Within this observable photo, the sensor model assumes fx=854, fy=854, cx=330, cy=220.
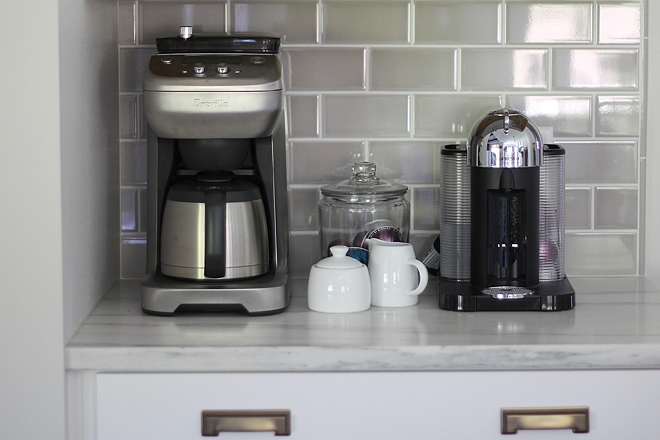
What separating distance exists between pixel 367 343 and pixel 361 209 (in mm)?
379

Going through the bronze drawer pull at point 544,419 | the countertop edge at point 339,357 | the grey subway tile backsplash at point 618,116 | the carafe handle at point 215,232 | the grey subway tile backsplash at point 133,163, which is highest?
the grey subway tile backsplash at point 618,116

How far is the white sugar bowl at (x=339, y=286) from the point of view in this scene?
1316mm

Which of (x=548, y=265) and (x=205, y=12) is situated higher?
(x=205, y=12)

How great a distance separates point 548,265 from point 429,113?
373mm

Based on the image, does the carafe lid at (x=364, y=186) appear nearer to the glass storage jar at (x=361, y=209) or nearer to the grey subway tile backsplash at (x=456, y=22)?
the glass storage jar at (x=361, y=209)

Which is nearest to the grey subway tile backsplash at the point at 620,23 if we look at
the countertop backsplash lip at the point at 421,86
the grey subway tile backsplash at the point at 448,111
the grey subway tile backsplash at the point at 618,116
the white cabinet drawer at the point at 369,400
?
the countertop backsplash lip at the point at 421,86

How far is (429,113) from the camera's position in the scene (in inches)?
62.6

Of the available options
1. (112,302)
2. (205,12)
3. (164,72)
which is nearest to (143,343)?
(112,302)

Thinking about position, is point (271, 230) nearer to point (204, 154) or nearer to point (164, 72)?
point (204, 154)

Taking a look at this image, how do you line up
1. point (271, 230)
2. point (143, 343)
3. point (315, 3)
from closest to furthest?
point (143, 343) → point (271, 230) → point (315, 3)

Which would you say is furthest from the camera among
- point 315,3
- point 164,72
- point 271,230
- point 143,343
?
point 315,3

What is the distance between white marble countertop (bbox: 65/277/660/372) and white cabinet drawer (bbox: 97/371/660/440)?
22 millimetres

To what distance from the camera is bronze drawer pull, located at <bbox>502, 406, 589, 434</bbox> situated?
1168mm

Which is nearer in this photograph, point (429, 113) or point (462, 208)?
point (462, 208)
